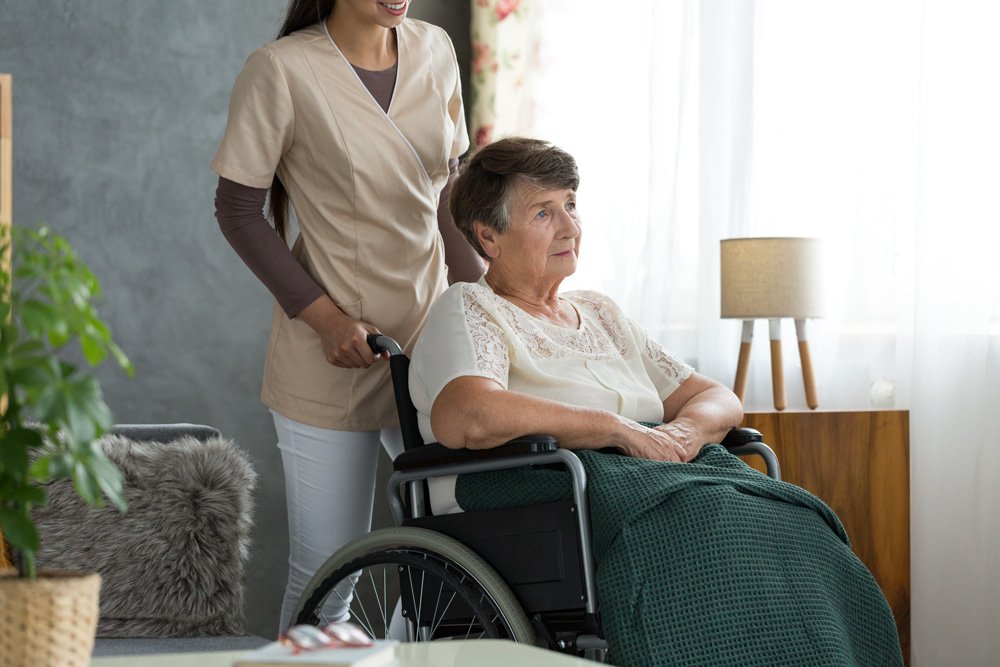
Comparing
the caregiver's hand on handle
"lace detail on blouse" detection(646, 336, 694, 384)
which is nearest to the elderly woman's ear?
the caregiver's hand on handle

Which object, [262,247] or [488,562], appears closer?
[488,562]

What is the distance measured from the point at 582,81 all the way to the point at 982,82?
116 centimetres

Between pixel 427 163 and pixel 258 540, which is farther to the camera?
pixel 258 540

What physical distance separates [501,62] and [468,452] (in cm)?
188

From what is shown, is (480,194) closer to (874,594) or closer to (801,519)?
(801,519)

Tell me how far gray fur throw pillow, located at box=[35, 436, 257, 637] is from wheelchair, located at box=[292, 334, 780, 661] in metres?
0.23

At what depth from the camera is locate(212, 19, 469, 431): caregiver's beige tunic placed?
6.51ft

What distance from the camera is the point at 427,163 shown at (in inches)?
84.3

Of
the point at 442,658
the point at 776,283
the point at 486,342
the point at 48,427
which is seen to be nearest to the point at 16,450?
the point at 48,427

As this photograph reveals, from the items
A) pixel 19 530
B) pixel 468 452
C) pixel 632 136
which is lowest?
pixel 468 452

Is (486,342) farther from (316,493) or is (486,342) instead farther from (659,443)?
(316,493)

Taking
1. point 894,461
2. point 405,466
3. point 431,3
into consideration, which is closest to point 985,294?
point 894,461

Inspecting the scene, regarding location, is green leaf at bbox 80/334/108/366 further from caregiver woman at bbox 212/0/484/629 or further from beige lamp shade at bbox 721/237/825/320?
beige lamp shade at bbox 721/237/825/320

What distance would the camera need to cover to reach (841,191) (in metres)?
2.76
